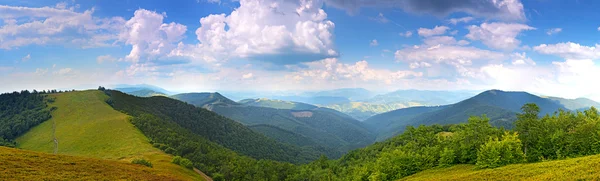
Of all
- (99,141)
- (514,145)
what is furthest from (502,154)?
(99,141)

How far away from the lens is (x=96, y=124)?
632 ft

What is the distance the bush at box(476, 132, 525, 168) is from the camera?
72.5m

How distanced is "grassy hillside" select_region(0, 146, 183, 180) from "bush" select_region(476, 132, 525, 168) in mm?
90178

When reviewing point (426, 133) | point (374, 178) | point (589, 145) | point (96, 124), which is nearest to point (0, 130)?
Result: point (96, 124)

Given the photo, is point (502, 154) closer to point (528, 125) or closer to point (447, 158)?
point (528, 125)

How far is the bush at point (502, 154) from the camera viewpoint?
238 ft

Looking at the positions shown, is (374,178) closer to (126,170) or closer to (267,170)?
(126,170)

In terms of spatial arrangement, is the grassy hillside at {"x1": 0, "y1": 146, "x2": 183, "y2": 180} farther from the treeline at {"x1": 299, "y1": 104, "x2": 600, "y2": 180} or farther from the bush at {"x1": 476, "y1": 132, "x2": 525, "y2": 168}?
the bush at {"x1": 476, "y1": 132, "x2": 525, "y2": 168}

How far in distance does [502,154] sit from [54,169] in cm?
10848

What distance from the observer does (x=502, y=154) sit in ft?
243

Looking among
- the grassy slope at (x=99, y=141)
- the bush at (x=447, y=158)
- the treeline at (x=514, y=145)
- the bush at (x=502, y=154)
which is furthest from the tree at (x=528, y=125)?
the grassy slope at (x=99, y=141)

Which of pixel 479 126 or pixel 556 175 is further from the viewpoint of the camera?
pixel 479 126

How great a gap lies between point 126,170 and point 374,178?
2939 inches

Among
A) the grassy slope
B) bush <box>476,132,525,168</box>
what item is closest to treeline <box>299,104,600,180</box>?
bush <box>476,132,525,168</box>
